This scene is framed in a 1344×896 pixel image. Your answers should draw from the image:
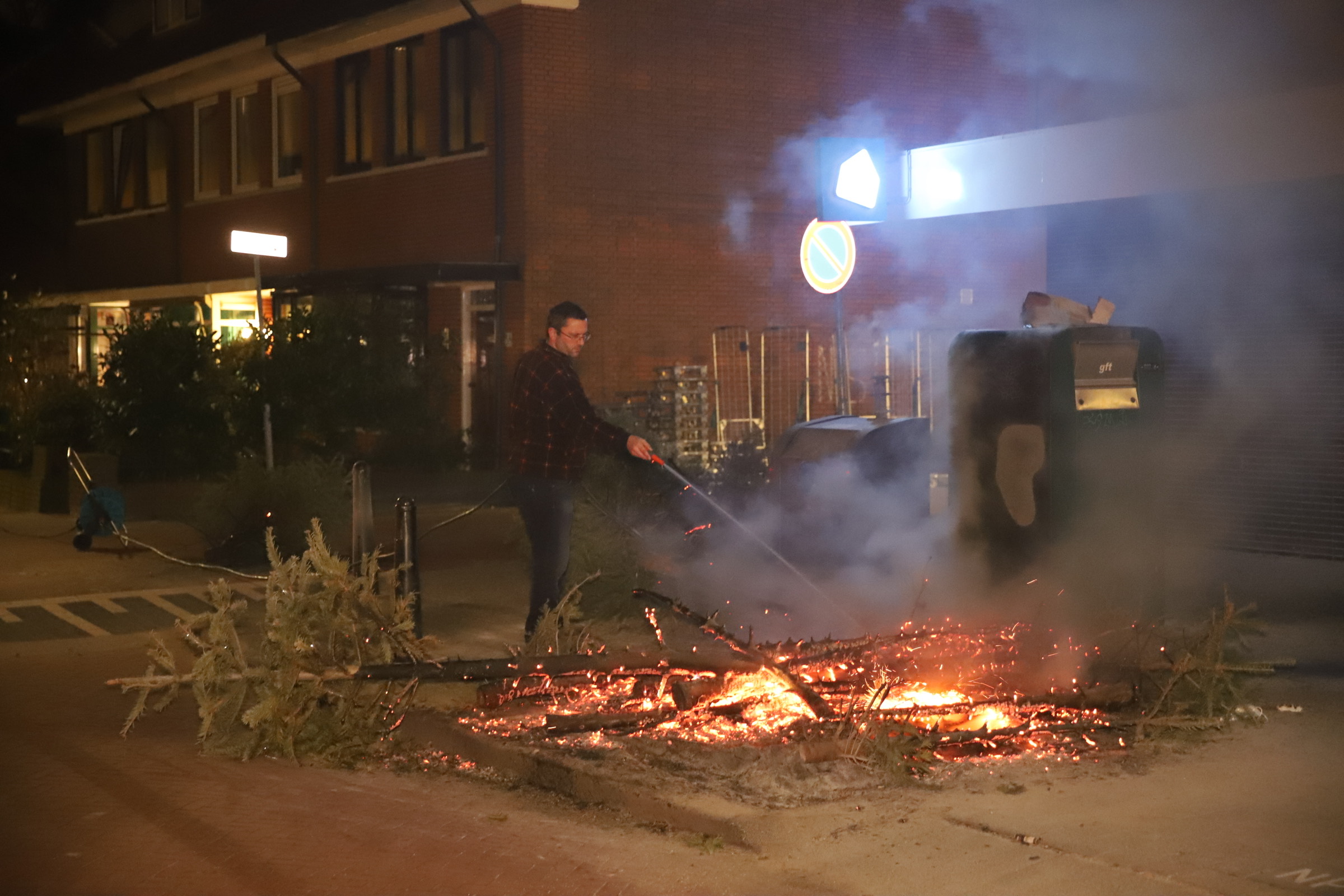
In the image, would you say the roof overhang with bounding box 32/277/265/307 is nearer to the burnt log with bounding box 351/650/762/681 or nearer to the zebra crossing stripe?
the zebra crossing stripe

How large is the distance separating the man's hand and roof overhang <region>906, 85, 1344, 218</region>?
15.5 feet

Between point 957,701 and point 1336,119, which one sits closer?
point 957,701

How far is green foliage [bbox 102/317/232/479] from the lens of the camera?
17.0 meters

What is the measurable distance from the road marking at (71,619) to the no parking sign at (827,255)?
5.23m

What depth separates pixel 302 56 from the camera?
20.8 m

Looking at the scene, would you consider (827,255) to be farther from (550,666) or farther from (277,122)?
(277,122)

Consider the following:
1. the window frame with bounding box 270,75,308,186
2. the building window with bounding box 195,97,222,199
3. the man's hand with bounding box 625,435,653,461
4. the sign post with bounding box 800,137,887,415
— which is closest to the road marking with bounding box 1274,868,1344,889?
the man's hand with bounding box 625,435,653,461

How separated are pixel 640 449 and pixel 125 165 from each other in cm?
A: 2282

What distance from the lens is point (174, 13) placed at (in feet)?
85.5

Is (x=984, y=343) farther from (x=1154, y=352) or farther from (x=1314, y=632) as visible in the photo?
(x=1314, y=632)

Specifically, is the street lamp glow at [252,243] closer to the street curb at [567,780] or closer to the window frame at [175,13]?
the street curb at [567,780]

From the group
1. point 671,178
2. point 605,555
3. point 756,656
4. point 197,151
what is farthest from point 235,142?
point 756,656

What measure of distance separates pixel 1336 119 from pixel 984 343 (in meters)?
3.12

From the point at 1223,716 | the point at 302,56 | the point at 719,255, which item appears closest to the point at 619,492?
the point at 1223,716
